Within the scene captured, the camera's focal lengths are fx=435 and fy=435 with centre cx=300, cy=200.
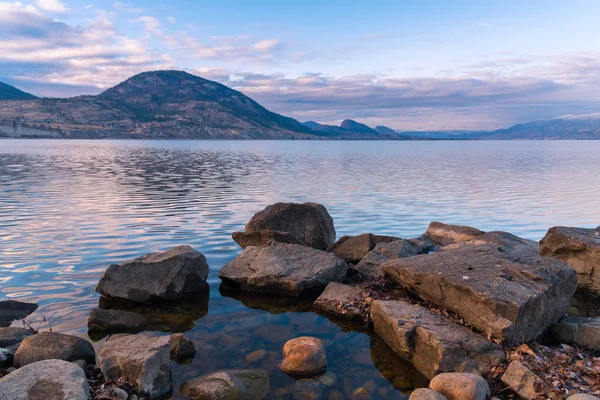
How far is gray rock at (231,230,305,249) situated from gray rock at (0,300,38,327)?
29.6ft

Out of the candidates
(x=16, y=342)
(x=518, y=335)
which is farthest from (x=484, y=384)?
(x=16, y=342)

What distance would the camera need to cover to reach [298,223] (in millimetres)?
22203

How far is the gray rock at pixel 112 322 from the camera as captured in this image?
12641 millimetres

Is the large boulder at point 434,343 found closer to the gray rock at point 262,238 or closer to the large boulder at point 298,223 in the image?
the gray rock at point 262,238

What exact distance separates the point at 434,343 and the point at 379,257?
699 cm

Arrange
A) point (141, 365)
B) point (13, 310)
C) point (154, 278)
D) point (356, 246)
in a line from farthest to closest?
point (356, 246) → point (154, 278) → point (13, 310) → point (141, 365)

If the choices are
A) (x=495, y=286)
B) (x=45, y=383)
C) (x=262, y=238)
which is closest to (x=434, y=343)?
(x=495, y=286)

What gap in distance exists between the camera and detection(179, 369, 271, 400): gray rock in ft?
30.6

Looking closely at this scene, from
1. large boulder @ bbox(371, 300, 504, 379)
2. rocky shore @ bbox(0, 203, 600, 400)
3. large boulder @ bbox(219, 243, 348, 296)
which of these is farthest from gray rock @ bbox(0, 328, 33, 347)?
large boulder @ bbox(371, 300, 504, 379)

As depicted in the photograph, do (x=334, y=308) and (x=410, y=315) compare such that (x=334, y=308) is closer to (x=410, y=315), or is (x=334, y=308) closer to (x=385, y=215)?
(x=410, y=315)

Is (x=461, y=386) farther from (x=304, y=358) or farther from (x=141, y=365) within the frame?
(x=141, y=365)

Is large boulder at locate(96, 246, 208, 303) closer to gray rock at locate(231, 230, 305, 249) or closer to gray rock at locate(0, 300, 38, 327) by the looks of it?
gray rock at locate(0, 300, 38, 327)

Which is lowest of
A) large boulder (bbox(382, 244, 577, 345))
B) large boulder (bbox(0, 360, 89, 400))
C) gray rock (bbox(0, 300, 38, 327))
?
gray rock (bbox(0, 300, 38, 327))

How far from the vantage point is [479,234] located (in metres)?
22.3
